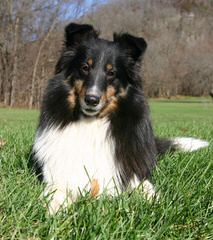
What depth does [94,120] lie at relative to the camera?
353 centimetres

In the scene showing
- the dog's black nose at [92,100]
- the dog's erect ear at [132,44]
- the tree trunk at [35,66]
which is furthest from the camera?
the tree trunk at [35,66]

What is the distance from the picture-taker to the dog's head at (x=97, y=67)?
344 centimetres

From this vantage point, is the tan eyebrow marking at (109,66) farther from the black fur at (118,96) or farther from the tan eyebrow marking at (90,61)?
the tan eyebrow marking at (90,61)

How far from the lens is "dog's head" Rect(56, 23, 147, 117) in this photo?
3.44 m

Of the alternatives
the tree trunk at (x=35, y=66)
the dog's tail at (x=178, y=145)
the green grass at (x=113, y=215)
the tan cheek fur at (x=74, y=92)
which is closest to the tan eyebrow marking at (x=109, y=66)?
the tan cheek fur at (x=74, y=92)

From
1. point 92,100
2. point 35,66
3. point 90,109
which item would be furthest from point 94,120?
point 35,66

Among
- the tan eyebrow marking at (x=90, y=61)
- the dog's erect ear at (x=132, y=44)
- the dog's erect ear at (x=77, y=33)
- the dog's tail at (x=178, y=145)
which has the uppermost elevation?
the dog's erect ear at (x=77, y=33)

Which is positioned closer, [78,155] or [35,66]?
[78,155]

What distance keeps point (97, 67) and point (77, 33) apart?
40 centimetres

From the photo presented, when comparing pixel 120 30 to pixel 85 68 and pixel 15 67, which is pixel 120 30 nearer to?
pixel 85 68

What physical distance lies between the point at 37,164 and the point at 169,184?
45.0 inches

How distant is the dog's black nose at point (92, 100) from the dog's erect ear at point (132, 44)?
2.24 feet

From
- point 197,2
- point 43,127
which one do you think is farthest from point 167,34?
point 43,127

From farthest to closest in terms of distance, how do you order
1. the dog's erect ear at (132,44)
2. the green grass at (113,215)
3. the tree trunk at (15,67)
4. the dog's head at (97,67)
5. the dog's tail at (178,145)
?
the tree trunk at (15,67) < the dog's tail at (178,145) < the dog's erect ear at (132,44) < the dog's head at (97,67) < the green grass at (113,215)
